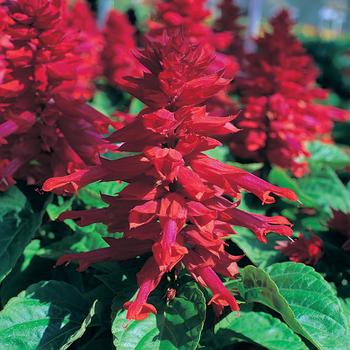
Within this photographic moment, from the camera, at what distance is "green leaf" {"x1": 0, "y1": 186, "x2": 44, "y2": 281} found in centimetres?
191

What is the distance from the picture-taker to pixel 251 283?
1.72 metres

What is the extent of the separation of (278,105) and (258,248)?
847 millimetres

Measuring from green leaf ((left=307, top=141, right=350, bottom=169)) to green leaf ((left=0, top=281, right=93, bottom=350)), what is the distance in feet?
5.85

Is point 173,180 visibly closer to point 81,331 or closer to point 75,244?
point 81,331

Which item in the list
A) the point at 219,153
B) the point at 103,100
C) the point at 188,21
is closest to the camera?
the point at 219,153

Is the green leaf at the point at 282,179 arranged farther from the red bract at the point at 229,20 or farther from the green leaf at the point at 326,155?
the red bract at the point at 229,20

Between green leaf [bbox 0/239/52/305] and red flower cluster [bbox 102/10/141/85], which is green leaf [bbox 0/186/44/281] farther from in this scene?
red flower cluster [bbox 102/10/141/85]

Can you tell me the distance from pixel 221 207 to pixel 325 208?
4.21 ft

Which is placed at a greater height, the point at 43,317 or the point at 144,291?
the point at 144,291

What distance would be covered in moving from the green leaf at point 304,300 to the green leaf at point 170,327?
16 cm

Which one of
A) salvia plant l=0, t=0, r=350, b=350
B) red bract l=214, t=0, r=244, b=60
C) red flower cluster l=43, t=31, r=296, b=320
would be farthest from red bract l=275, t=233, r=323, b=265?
red bract l=214, t=0, r=244, b=60

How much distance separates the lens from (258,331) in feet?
5.76

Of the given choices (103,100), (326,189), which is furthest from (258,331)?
(103,100)

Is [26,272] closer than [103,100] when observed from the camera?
Yes
